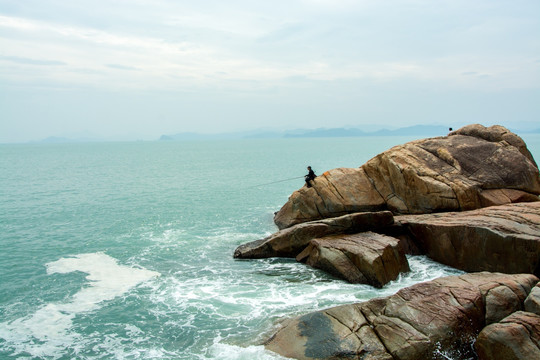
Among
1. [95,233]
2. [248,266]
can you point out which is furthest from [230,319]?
[95,233]

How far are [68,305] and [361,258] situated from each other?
12.8 metres

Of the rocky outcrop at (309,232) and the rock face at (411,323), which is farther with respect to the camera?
the rocky outcrop at (309,232)

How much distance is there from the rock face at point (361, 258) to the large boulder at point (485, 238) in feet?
7.65

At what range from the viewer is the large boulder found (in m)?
17.3

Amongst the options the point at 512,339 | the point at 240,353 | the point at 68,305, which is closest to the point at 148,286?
the point at 68,305

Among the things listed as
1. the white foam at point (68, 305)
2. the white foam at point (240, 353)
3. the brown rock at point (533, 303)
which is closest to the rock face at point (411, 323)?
the white foam at point (240, 353)

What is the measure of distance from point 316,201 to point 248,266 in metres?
6.76

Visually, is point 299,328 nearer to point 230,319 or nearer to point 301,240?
point 230,319

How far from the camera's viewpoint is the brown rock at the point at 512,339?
10.9 metres

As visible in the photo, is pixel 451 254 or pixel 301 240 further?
pixel 301 240

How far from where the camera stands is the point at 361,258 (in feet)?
60.5

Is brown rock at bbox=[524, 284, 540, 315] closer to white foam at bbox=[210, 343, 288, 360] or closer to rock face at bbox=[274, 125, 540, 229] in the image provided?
white foam at bbox=[210, 343, 288, 360]

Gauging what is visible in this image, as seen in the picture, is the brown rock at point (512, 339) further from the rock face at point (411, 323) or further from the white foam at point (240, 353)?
the white foam at point (240, 353)

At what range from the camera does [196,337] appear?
14.7 metres
